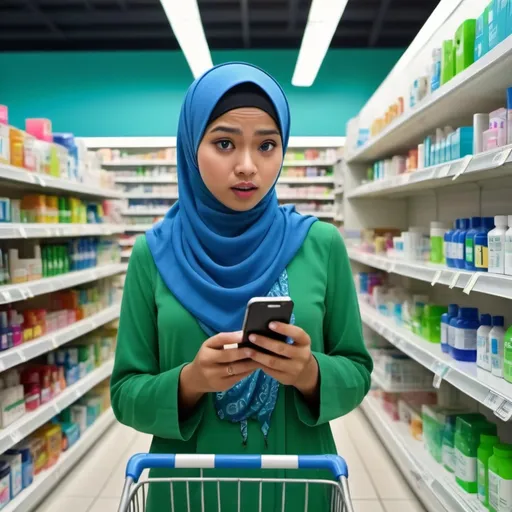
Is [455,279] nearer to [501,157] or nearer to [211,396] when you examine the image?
[501,157]

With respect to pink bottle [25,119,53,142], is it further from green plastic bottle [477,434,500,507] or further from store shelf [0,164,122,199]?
green plastic bottle [477,434,500,507]

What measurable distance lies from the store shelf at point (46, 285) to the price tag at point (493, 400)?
92.5 inches

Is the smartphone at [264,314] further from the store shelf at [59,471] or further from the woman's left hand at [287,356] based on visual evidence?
the store shelf at [59,471]

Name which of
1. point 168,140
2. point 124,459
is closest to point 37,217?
point 124,459

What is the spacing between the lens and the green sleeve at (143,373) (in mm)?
1083

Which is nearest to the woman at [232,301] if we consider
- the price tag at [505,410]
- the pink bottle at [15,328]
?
the price tag at [505,410]

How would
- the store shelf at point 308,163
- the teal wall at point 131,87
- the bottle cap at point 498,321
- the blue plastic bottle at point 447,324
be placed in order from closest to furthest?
the bottle cap at point 498,321
the blue plastic bottle at point 447,324
the store shelf at point 308,163
the teal wall at point 131,87

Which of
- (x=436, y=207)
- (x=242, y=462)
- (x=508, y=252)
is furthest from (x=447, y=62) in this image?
(x=242, y=462)

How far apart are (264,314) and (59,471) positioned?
10.8ft

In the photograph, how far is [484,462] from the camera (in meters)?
2.42

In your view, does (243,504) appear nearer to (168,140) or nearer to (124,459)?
(124,459)

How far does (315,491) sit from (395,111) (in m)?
3.52

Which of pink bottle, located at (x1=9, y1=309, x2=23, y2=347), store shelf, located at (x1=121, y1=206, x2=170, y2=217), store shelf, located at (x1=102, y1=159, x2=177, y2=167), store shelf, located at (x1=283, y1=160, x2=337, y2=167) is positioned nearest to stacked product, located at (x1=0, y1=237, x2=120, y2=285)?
pink bottle, located at (x1=9, y1=309, x2=23, y2=347)

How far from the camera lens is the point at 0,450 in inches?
108
